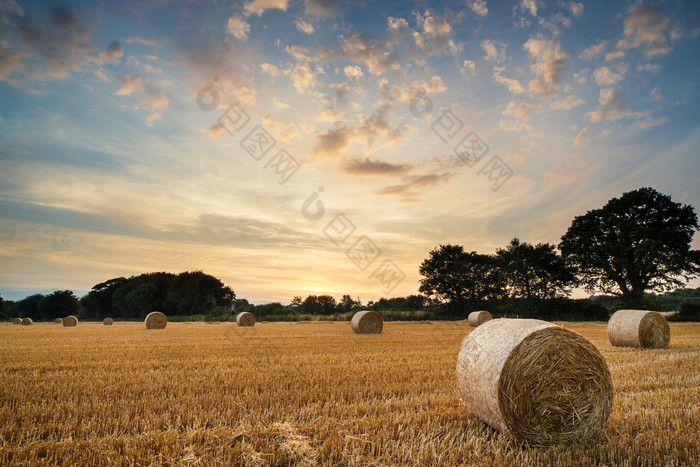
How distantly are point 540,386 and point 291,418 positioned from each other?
9.68 ft

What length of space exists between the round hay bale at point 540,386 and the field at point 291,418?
0.22 metres

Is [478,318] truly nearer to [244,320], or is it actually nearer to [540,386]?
[244,320]

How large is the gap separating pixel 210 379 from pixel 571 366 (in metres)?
5.51

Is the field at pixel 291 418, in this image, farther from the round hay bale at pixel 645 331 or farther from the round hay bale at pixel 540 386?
the round hay bale at pixel 645 331

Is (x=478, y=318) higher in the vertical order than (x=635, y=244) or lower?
→ lower

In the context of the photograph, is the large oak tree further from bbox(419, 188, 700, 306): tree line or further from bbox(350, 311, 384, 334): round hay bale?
bbox(350, 311, 384, 334): round hay bale

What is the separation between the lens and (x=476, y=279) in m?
47.1

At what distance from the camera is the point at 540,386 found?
4758 mm

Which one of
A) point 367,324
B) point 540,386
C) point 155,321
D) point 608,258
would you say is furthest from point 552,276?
point 540,386

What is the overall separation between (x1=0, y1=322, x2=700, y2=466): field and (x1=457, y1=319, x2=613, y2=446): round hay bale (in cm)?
22

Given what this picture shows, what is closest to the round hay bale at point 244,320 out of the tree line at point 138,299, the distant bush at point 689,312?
the tree line at point 138,299

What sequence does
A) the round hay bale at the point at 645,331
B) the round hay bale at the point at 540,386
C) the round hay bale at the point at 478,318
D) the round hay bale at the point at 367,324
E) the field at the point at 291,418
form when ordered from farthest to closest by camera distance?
the round hay bale at the point at 478,318 < the round hay bale at the point at 367,324 < the round hay bale at the point at 645,331 < the round hay bale at the point at 540,386 < the field at the point at 291,418

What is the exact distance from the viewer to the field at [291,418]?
148 inches

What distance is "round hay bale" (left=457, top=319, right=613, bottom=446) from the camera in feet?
15.1
